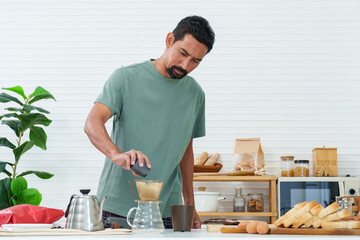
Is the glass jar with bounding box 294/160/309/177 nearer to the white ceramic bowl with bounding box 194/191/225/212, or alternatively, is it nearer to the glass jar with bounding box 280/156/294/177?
the glass jar with bounding box 280/156/294/177

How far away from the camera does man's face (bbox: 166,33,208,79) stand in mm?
2193

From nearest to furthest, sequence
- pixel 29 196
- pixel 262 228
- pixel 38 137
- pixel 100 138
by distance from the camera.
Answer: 1. pixel 262 228
2. pixel 100 138
3. pixel 29 196
4. pixel 38 137

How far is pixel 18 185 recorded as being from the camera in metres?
4.11

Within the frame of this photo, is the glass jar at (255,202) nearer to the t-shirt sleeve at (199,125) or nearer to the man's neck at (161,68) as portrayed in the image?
the t-shirt sleeve at (199,125)

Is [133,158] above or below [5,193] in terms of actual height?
above

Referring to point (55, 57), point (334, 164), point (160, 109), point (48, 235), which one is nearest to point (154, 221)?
point (48, 235)

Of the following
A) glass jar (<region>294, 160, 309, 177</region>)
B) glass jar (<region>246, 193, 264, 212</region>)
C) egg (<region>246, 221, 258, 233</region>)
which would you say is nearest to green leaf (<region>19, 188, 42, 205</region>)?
glass jar (<region>246, 193, 264, 212</region>)

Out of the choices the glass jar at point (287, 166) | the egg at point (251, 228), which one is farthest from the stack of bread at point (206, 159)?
the egg at point (251, 228)

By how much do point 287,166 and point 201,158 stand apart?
0.76 m

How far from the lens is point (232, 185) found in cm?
461

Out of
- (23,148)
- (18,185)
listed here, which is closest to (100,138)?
(18,185)

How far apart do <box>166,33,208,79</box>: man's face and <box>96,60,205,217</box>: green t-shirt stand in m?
0.09

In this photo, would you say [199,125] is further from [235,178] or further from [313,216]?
[235,178]

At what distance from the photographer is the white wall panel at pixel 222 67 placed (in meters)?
4.69
